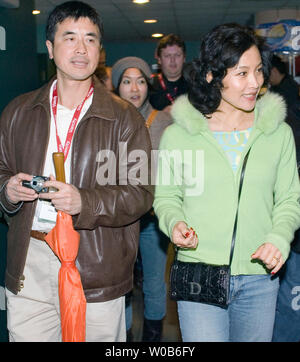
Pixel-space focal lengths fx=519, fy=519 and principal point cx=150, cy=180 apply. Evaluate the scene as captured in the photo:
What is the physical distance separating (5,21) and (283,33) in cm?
440

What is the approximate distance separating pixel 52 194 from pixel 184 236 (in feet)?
1.75

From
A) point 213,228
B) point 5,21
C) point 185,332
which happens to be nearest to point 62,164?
point 213,228

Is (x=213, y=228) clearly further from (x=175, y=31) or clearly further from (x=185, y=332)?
(x=175, y=31)

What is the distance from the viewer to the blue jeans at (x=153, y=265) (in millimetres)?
3869

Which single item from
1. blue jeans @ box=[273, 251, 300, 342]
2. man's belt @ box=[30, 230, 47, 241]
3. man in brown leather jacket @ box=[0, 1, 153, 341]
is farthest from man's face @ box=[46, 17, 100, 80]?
blue jeans @ box=[273, 251, 300, 342]

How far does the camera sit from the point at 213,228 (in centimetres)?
213

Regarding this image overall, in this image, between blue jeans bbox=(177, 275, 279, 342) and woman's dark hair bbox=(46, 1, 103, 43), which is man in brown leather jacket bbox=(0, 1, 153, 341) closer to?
woman's dark hair bbox=(46, 1, 103, 43)

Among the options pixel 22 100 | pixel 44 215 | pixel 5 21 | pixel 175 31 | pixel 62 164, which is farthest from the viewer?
pixel 175 31

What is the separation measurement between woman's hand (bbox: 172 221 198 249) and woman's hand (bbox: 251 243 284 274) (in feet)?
0.77

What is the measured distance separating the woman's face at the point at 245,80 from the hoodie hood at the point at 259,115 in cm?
8

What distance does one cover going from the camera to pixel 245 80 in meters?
2.12

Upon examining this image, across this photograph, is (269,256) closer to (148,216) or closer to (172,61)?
(148,216)

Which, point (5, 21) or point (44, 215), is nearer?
point (44, 215)

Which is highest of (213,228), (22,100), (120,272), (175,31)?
(175,31)
